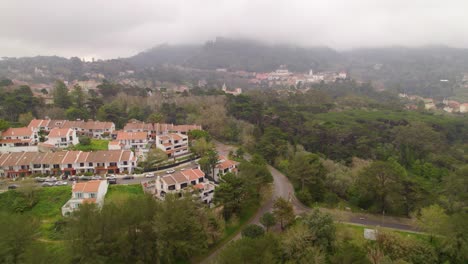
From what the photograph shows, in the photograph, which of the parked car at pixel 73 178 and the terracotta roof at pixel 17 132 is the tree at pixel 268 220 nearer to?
the parked car at pixel 73 178

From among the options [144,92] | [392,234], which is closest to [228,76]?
[144,92]

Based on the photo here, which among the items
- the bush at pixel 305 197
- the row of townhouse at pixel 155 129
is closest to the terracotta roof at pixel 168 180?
the bush at pixel 305 197

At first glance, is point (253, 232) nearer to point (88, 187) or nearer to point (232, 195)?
point (232, 195)

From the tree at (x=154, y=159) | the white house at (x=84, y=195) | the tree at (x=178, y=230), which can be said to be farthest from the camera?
the tree at (x=154, y=159)

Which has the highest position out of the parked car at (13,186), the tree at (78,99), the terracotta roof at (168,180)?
the tree at (78,99)

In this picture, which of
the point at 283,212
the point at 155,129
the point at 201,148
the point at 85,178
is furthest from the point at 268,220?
the point at 155,129

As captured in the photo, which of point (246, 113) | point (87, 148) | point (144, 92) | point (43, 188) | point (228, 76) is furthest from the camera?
point (228, 76)

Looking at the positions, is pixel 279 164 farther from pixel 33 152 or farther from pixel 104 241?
pixel 33 152
